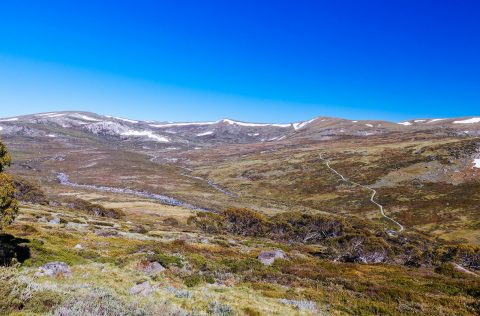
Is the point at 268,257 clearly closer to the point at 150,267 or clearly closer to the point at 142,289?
the point at 150,267

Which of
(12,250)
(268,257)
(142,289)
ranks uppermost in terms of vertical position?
(142,289)

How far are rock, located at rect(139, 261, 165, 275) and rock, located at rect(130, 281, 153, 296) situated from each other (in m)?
4.45

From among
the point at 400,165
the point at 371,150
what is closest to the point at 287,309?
the point at 400,165

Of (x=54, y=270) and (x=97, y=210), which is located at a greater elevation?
(x=54, y=270)

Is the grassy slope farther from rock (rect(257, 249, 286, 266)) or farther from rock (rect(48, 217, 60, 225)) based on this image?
rock (rect(48, 217, 60, 225))

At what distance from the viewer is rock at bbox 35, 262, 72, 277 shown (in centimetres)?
1833

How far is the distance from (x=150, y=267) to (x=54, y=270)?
5.53m

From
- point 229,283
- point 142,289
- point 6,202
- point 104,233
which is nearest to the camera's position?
point 142,289

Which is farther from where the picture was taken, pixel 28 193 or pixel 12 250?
pixel 28 193

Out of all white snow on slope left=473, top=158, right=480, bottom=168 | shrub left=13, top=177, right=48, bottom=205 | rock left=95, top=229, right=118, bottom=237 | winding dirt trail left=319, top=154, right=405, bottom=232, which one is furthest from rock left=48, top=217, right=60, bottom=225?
white snow on slope left=473, top=158, right=480, bottom=168

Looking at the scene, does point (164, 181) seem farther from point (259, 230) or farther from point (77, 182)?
point (259, 230)

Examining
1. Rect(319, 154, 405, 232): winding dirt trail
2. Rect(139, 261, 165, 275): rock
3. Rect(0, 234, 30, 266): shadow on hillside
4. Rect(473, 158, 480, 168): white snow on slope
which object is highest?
Rect(473, 158, 480, 168): white snow on slope

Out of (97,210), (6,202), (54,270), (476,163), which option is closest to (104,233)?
(6,202)

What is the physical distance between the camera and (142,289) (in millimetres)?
15977
